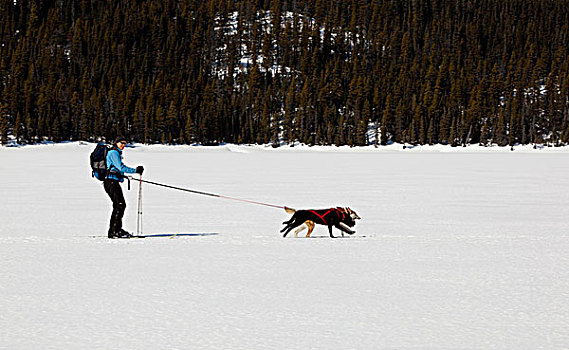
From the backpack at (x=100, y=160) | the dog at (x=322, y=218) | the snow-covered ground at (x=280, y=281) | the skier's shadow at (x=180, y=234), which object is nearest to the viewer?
the snow-covered ground at (x=280, y=281)

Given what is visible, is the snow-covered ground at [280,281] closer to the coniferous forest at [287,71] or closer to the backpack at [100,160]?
the backpack at [100,160]

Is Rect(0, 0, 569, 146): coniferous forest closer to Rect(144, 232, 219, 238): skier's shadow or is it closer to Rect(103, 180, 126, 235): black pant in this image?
Rect(144, 232, 219, 238): skier's shadow

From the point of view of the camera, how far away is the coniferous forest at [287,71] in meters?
105

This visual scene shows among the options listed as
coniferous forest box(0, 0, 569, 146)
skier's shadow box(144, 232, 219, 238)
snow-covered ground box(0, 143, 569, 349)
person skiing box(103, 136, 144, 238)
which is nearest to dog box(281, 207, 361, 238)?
snow-covered ground box(0, 143, 569, 349)

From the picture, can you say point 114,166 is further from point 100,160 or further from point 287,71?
point 287,71

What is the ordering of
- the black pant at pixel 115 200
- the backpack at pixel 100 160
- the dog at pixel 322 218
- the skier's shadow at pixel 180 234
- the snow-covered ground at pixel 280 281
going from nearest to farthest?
the snow-covered ground at pixel 280 281, the backpack at pixel 100 160, the black pant at pixel 115 200, the dog at pixel 322 218, the skier's shadow at pixel 180 234

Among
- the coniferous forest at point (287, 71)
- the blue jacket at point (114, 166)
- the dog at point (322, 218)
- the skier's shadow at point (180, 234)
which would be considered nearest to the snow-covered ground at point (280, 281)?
the skier's shadow at point (180, 234)

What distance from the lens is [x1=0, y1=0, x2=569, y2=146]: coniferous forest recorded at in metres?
105

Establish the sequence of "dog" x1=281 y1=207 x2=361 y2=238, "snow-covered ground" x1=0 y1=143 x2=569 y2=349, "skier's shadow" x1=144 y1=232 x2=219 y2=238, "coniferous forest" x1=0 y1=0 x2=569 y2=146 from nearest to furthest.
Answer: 1. "snow-covered ground" x1=0 y1=143 x2=569 y2=349
2. "dog" x1=281 y1=207 x2=361 y2=238
3. "skier's shadow" x1=144 y1=232 x2=219 y2=238
4. "coniferous forest" x1=0 y1=0 x2=569 y2=146

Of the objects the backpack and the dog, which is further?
the dog

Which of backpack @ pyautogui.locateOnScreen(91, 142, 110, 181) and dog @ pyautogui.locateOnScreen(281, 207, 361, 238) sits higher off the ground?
backpack @ pyautogui.locateOnScreen(91, 142, 110, 181)

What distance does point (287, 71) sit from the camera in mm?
135250

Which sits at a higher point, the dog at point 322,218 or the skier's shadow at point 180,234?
the dog at point 322,218

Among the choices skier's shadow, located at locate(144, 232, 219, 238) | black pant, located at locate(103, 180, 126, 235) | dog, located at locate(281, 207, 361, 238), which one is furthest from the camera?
skier's shadow, located at locate(144, 232, 219, 238)
